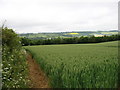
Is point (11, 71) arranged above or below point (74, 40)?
above

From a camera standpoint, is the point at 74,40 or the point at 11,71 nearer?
the point at 11,71

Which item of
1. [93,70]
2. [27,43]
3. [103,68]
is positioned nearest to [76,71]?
[93,70]

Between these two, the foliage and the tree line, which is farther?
the tree line

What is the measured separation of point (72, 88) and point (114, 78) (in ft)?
5.03

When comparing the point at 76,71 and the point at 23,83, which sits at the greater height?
the point at 76,71

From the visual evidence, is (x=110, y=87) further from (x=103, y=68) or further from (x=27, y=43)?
(x=27, y=43)

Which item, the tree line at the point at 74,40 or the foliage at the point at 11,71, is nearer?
the foliage at the point at 11,71

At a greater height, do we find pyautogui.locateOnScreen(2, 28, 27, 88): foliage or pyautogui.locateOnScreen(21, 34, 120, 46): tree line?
pyautogui.locateOnScreen(2, 28, 27, 88): foliage

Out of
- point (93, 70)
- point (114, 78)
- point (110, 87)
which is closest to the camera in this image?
point (110, 87)

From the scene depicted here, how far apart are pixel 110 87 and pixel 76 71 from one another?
1363 mm

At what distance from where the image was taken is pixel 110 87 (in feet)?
17.2

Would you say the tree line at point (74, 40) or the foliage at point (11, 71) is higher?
the foliage at point (11, 71)

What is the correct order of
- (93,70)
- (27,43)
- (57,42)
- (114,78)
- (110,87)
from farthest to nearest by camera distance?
(57,42) < (27,43) < (93,70) < (114,78) < (110,87)

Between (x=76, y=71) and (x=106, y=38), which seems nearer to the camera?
(x=76, y=71)
